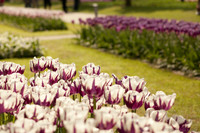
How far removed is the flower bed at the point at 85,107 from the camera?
193 cm

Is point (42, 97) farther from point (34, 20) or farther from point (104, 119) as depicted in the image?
point (34, 20)

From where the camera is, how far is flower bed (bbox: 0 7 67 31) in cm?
1817

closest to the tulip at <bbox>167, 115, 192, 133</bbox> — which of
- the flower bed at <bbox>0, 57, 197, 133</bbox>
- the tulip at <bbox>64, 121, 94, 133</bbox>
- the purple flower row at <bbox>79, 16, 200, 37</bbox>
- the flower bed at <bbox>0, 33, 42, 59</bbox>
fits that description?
the flower bed at <bbox>0, 57, 197, 133</bbox>

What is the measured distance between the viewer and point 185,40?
9.01 metres

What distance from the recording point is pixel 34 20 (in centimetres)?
1903

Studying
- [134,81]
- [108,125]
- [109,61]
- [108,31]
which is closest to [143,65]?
[109,61]

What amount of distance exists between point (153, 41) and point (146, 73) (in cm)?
156

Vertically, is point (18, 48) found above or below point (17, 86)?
below

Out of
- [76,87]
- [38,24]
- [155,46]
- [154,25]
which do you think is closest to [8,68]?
[76,87]

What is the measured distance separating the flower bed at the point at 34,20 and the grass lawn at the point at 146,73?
17.5ft

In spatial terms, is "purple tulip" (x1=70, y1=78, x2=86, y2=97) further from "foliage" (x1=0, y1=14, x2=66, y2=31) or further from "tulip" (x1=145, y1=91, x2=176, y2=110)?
"foliage" (x1=0, y1=14, x2=66, y2=31)

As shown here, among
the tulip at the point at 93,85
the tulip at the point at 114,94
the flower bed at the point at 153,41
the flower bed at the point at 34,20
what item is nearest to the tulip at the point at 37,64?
the tulip at the point at 93,85

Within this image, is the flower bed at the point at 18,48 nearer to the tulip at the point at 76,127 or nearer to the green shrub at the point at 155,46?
the green shrub at the point at 155,46

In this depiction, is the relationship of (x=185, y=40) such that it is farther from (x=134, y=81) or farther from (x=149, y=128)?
(x=149, y=128)
